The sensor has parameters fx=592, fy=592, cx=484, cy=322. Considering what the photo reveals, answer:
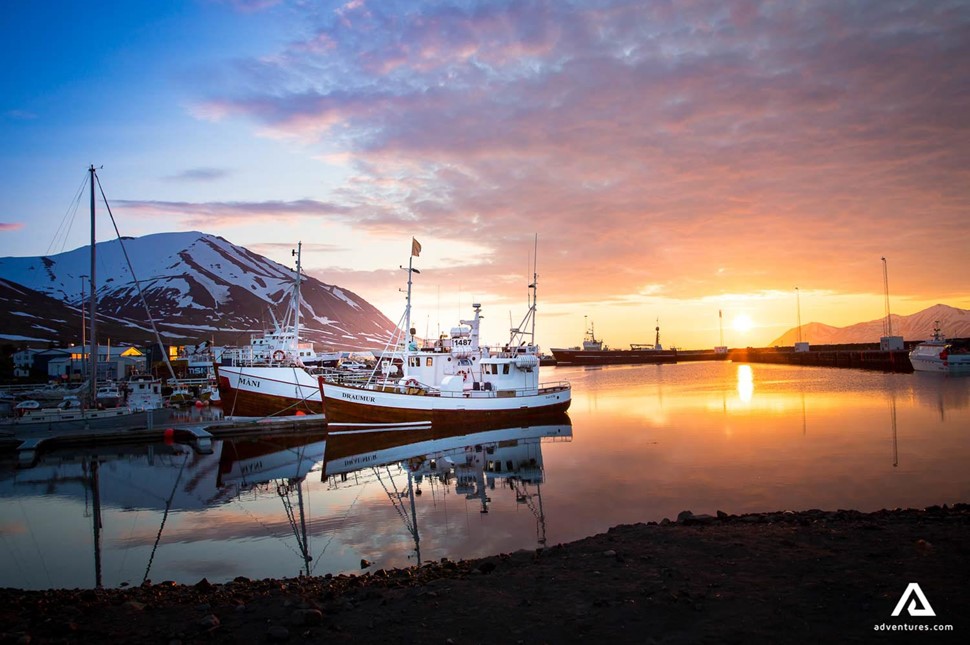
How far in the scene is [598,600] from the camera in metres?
8.29

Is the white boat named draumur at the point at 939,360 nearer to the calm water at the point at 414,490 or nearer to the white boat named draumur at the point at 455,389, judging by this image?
the calm water at the point at 414,490

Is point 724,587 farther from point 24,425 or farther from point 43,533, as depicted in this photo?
point 24,425

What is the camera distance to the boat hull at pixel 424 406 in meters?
34.8

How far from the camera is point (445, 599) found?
8.84 meters

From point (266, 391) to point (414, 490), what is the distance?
22090 millimetres

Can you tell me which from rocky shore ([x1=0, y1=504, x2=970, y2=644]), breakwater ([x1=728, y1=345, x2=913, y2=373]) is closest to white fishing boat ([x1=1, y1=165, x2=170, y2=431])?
rocky shore ([x1=0, y1=504, x2=970, y2=644])

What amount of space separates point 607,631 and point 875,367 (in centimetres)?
Answer: 11385

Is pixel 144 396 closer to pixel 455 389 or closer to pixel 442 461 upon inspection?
pixel 455 389

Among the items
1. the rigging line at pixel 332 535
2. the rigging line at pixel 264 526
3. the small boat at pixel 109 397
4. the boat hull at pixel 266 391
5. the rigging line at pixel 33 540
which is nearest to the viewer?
the rigging line at pixel 332 535

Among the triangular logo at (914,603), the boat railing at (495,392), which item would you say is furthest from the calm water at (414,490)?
the triangular logo at (914,603)

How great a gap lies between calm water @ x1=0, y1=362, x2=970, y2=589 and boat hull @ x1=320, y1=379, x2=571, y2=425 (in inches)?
77.7

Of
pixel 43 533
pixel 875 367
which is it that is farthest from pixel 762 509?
pixel 875 367

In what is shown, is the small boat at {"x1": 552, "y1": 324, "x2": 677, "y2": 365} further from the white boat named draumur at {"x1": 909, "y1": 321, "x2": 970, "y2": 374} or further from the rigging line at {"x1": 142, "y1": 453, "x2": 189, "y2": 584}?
the rigging line at {"x1": 142, "y1": 453, "x2": 189, "y2": 584}

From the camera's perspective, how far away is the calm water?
1414cm
